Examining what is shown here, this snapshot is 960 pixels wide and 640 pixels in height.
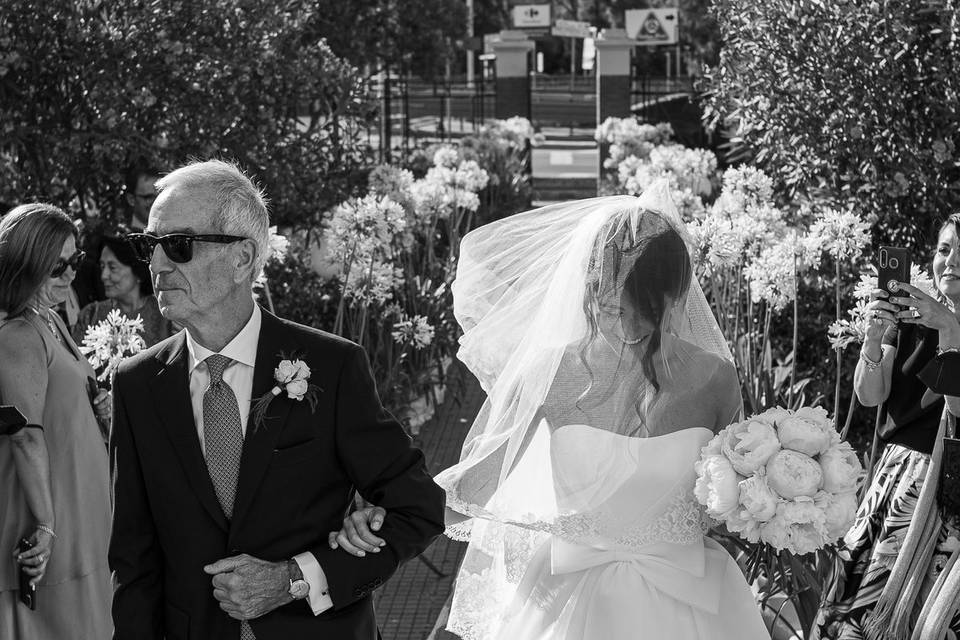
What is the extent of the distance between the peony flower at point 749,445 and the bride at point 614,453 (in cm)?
14

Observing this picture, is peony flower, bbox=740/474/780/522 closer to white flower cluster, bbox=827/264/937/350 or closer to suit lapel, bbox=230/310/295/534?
suit lapel, bbox=230/310/295/534

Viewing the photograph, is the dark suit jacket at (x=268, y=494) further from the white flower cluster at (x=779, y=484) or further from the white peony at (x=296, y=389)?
the white flower cluster at (x=779, y=484)

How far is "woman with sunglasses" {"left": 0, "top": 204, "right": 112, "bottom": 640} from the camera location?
371 cm

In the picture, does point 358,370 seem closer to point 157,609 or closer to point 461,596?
point 157,609

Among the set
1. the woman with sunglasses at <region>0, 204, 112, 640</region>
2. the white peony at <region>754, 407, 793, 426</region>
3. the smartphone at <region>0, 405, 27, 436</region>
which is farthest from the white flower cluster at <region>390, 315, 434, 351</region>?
the white peony at <region>754, 407, 793, 426</region>

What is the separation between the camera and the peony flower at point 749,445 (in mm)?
2965

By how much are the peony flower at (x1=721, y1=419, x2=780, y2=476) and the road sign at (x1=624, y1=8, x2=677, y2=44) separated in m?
21.8

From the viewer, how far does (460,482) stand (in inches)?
133

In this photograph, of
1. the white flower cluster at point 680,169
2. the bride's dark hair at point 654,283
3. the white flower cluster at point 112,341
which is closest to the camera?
the bride's dark hair at point 654,283

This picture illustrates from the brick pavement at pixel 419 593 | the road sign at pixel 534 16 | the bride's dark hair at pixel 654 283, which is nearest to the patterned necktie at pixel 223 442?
the bride's dark hair at pixel 654 283

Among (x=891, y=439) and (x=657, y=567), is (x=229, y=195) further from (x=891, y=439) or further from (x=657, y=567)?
(x=891, y=439)

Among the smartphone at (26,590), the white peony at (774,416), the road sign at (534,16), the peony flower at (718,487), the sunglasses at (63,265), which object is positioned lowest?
the smartphone at (26,590)

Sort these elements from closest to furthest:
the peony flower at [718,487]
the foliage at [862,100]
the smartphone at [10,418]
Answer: the peony flower at [718,487] < the smartphone at [10,418] < the foliage at [862,100]

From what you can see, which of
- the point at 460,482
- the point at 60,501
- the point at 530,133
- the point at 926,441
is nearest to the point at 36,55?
the point at 60,501
